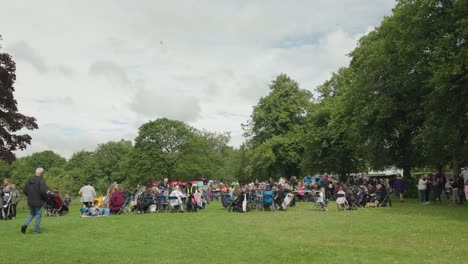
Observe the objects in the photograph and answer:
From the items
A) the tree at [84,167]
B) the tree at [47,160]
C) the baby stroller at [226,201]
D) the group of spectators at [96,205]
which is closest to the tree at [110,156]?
the tree at [84,167]

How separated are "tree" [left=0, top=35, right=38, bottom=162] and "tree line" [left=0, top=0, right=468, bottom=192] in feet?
6.07

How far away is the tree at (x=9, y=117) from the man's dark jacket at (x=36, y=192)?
1485 cm

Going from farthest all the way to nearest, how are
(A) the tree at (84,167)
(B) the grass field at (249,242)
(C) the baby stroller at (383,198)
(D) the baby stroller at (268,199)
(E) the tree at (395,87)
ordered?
(A) the tree at (84,167) < (C) the baby stroller at (383,198) < (E) the tree at (395,87) < (D) the baby stroller at (268,199) < (B) the grass field at (249,242)

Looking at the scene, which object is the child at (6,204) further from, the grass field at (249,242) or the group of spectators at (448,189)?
the group of spectators at (448,189)

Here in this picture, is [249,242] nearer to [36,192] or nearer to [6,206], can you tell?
[36,192]

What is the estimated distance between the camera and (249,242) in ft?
34.4

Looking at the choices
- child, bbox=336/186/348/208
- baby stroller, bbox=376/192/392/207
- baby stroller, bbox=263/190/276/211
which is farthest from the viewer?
baby stroller, bbox=376/192/392/207

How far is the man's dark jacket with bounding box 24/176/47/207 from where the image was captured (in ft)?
41.1

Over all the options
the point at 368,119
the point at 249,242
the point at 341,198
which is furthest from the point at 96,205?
the point at 368,119

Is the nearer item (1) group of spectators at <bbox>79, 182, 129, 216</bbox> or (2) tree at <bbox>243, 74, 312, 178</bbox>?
(1) group of spectators at <bbox>79, 182, 129, 216</bbox>

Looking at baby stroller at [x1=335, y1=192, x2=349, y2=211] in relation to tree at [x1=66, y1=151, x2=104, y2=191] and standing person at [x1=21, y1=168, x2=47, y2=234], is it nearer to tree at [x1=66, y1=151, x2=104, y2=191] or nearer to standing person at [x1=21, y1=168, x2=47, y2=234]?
standing person at [x1=21, y1=168, x2=47, y2=234]

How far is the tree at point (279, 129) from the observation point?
156ft

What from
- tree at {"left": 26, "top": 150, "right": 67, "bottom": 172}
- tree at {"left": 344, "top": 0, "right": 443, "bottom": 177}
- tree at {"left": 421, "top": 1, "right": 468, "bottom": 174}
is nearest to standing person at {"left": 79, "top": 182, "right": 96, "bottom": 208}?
tree at {"left": 421, "top": 1, "right": 468, "bottom": 174}

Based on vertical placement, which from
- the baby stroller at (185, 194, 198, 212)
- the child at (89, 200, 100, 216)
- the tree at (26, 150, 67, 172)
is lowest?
the child at (89, 200, 100, 216)
